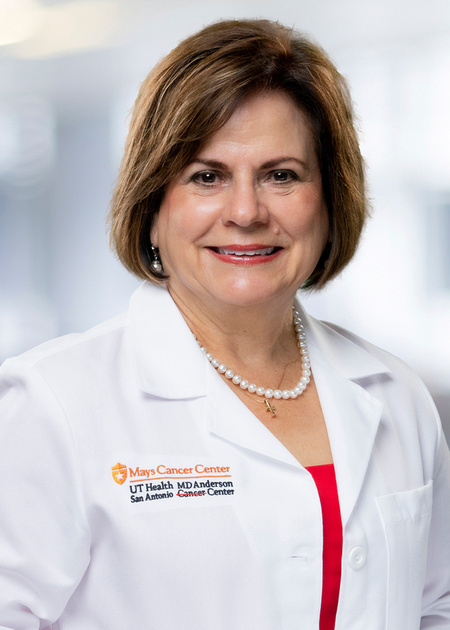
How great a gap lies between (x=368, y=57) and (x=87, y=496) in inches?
82.0

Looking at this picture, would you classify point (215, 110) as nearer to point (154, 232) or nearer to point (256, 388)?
point (154, 232)

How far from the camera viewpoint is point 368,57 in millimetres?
2801

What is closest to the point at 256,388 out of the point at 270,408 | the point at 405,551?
the point at 270,408

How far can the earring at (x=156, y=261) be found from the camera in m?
1.56

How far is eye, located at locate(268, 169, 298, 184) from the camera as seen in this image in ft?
4.67

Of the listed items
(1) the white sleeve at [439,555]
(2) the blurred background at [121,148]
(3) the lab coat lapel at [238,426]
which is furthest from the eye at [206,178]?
(2) the blurred background at [121,148]

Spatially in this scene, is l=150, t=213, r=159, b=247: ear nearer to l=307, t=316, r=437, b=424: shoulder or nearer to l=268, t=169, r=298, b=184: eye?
l=268, t=169, r=298, b=184: eye

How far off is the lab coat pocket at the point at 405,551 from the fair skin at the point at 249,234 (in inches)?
6.0

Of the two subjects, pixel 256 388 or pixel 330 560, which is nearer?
pixel 330 560

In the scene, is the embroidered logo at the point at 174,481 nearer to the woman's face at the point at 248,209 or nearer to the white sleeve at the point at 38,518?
the white sleeve at the point at 38,518

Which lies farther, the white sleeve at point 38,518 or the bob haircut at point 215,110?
the bob haircut at point 215,110

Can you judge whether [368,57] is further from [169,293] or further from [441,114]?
[169,293]

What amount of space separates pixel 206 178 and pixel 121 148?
1614 mm

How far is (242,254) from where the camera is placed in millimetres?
1441
